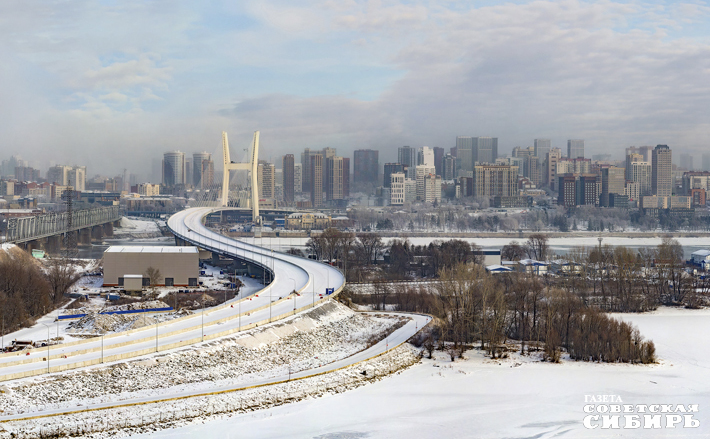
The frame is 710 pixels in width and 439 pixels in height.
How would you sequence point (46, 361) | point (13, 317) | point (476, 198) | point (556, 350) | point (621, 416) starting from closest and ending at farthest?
point (621, 416) → point (46, 361) → point (556, 350) → point (13, 317) → point (476, 198)

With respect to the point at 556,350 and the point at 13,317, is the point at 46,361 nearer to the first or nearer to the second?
the point at 13,317

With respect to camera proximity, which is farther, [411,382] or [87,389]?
[411,382]

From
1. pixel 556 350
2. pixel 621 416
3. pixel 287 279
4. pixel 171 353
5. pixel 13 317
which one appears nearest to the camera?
pixel 621 416

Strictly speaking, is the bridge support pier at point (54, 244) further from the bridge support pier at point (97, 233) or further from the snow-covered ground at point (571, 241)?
the snow-covered ground at point (571, 241)

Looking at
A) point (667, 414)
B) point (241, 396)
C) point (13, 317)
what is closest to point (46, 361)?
point (241, 396)

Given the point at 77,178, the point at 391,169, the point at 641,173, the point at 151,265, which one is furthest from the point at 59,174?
the point at 151,265

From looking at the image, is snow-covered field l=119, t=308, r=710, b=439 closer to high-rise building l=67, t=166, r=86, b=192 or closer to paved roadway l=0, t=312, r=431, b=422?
paved roadway l=0, t=312, r=431, b=422

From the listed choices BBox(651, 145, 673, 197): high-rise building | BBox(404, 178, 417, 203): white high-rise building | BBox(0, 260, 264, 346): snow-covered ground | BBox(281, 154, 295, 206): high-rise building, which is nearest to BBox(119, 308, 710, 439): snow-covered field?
BBox(0, 260, 264, 346): snow-covered ground
